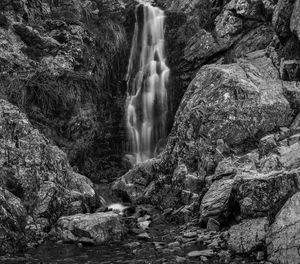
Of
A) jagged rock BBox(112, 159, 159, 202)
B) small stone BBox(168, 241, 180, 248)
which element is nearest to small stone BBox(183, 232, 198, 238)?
small stone BBox(168, 241, 180, 248)

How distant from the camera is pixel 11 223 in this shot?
1280cm

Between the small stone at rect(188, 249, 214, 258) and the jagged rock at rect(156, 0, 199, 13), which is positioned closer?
the small stone at rect(188, 249, 214, 258)

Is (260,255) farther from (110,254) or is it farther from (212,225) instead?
(110,254)

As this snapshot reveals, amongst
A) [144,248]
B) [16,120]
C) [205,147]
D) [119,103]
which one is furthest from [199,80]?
[144,248]

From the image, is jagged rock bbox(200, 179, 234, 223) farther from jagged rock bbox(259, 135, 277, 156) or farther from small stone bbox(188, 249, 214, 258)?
small stone bbox(188, 249, 214, 258)

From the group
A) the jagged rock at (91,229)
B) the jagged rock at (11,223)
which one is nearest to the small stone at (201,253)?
the jagged rock at (91,229)

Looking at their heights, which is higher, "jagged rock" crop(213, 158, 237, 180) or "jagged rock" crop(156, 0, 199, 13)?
"jagged rock" crop(156, 0, 199, 13)

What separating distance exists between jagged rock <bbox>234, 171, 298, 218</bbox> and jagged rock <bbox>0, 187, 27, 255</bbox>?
669cm

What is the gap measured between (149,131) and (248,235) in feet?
40.2

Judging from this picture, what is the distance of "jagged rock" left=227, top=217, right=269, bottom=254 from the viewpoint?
1083cm

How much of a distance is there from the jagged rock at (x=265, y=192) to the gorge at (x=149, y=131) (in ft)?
0.11

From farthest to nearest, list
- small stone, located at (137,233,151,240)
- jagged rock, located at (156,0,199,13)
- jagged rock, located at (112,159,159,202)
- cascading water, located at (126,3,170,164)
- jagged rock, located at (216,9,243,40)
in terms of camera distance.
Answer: jagged rock, located at (156,0,199,13), cascading water, located at (126,3,170,164), jagged rock, located at (216,9,243,40), jagged rock, located at (112,159,159,202), small stone, located at (137,233,151,240)

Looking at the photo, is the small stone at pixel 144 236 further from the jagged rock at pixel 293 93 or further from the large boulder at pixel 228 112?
the jagged rock at pixel 293 93

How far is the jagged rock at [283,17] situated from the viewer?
749 inches
